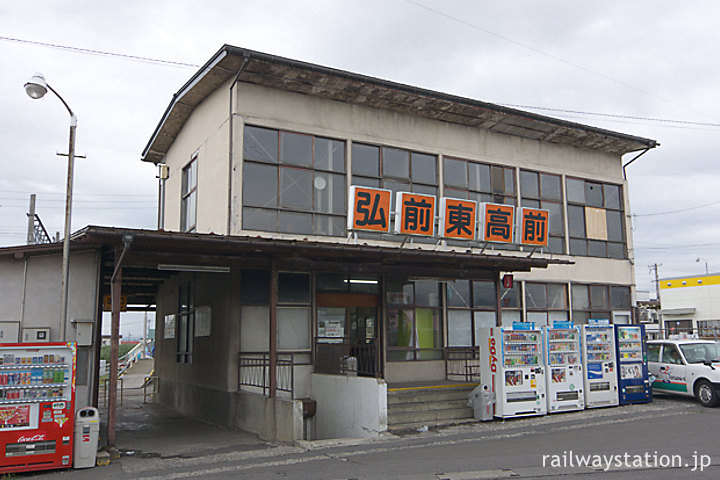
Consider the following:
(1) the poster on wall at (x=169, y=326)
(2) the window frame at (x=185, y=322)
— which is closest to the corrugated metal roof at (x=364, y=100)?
(2) the window frame at (x=185, y=322)

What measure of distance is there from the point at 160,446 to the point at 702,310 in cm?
3694

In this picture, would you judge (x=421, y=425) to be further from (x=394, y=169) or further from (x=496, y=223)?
(x=394, y=169)

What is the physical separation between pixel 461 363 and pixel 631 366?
442 centimetres

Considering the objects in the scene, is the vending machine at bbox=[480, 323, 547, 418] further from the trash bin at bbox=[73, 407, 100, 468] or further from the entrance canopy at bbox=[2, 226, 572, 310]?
the trash bin at bbox=[73, 407, 100, 468]

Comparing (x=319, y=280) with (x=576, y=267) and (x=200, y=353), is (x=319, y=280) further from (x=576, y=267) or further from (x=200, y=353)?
(x=576, y=267)

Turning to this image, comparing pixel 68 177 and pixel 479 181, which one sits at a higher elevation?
pixel 479 181

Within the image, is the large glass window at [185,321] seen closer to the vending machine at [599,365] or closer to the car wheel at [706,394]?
the vending machine at [599,365]

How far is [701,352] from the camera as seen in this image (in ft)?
52.0

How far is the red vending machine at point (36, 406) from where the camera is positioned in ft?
30.1

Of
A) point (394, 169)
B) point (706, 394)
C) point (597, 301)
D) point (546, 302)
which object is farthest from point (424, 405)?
point (597, 301)

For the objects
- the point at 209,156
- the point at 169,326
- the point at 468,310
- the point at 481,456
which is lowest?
the point at 481,456

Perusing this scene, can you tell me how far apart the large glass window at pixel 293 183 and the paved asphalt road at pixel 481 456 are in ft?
18.8

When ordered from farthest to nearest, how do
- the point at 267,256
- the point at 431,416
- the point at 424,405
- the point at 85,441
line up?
the point at 424,405 < the point at 431,416 < the point at 267,256 < the point at 85,441

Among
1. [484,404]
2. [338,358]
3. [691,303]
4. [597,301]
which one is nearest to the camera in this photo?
[484,404]
